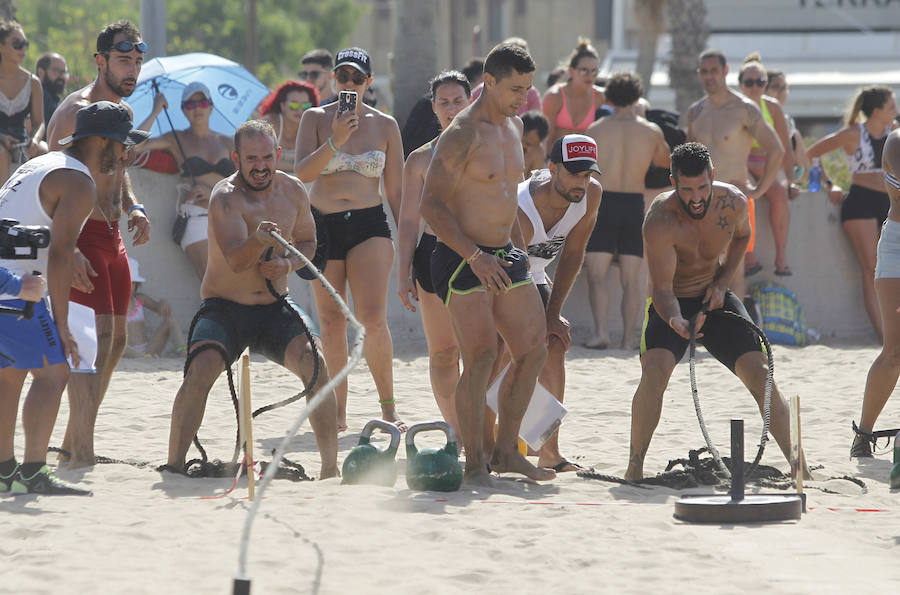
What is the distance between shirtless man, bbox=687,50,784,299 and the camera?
32.9 feet

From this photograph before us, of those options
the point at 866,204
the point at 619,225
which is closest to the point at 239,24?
the point at 619,225

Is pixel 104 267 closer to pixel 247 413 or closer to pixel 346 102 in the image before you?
pixel 247 413

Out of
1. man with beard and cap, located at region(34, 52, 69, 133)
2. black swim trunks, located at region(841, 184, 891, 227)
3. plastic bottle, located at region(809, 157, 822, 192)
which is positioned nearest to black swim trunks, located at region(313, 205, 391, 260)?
man with beard and cap, located at region(34, 52, 69, 133)

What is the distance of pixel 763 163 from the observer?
10695mm

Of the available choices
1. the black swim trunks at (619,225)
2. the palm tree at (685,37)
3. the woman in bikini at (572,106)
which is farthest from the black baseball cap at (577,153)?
the palm tree at (685,37)

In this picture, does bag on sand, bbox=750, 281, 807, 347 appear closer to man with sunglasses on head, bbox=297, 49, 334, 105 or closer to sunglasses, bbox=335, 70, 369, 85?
man with sunglasses on head, bbox=297, 49, 334, 105

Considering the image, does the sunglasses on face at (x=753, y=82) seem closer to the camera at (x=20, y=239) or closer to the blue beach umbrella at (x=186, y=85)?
the blue beach umbrella at (x=186, y=85)

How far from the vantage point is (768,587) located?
410 centimetres

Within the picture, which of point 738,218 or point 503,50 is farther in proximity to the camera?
point 738,218

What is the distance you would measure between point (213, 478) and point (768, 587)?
108 inches

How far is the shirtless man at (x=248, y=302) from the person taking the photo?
5.72m

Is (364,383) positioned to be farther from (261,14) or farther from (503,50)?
(261,14)

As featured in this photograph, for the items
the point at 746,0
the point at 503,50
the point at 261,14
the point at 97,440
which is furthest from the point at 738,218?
the point at 261,14

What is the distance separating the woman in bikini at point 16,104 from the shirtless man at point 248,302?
385 centimetres
